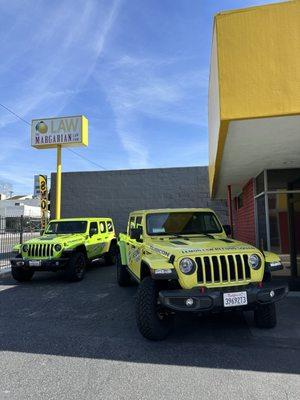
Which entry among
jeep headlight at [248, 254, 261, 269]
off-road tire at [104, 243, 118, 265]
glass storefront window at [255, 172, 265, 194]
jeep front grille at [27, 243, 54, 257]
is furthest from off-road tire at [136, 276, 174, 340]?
off-road tire at [104, 243, 118, 265]

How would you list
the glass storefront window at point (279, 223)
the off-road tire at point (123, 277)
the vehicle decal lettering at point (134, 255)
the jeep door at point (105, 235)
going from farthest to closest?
the jeep door at point (105, 235) < the glass storefront window at point (279, 223) < the off-road tire at point (123, 277) < the vehicle decal lettering at point (134, 255)

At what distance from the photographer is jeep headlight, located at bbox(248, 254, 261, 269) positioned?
494cm

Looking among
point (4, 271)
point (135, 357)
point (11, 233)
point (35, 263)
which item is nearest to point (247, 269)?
point (135, 357)

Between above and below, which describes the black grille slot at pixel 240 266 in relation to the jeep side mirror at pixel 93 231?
below

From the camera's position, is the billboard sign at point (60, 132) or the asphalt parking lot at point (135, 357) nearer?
the asphalt parking lot at point (135, 357)

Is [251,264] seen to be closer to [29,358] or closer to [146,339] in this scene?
[146,339]

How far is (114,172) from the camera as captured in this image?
1956 cm

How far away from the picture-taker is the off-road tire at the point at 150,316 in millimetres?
4734

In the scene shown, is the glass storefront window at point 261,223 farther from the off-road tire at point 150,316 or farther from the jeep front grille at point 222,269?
the off-road tire at point 150,316

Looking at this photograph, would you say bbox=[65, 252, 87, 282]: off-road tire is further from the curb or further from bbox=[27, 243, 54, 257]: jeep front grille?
the curb

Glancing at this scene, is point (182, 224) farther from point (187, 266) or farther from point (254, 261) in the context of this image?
point (187, 266)

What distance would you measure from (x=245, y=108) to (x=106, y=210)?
15179 millimetres

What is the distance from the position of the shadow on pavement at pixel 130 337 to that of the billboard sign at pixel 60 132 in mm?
11585

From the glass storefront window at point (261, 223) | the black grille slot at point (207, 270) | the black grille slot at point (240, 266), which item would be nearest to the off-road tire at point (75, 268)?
the glass storefront window at point (261, 223)
